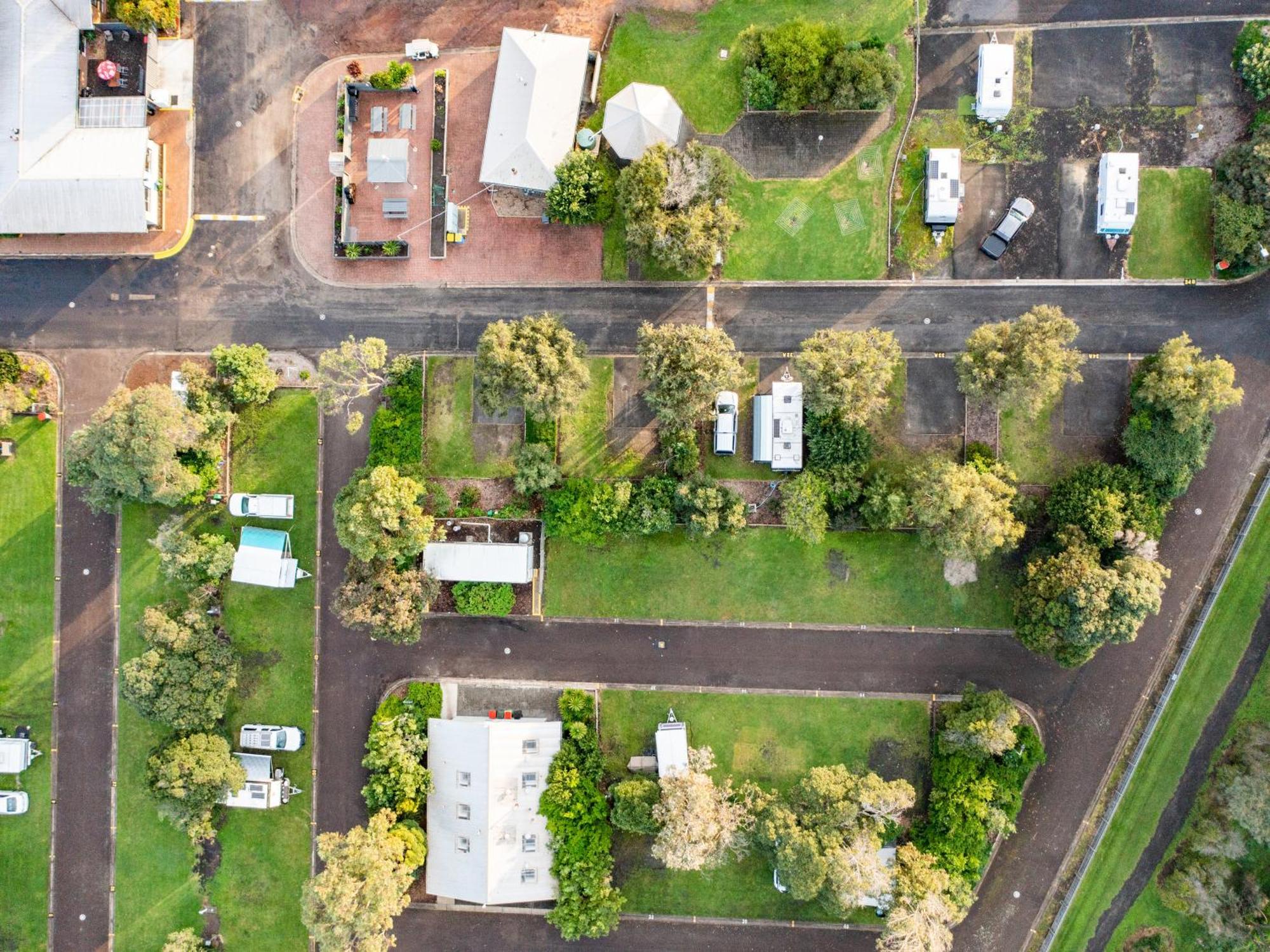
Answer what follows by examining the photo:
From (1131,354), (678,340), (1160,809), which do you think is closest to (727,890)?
(1160,809)

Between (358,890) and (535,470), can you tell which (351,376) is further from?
(358,890)

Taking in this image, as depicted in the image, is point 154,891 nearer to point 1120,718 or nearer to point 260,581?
point 260,581

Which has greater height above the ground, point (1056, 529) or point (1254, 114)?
point (1254, 114)

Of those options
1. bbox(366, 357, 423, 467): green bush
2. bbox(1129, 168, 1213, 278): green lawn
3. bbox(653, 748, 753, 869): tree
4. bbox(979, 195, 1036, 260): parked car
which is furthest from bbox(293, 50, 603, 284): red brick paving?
bbox(1129, 168, 1213, 278): green lawn

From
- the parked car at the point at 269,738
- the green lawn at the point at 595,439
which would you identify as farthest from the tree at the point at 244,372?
the parked car at the point at 269,738

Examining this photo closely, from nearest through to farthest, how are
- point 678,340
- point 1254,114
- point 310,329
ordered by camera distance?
point 678,340 → point 1254,114 → point 310,329
